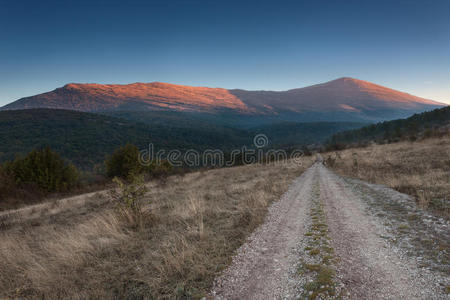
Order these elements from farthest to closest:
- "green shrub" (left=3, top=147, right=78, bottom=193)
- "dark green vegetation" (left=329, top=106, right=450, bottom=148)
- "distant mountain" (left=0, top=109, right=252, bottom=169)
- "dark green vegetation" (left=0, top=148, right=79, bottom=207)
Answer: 1. "distant mountain" (left=0, top=109, right=252, bottom=169)
2. "dark green vegetation" (left=329, top=106, right=450, bottom=148)
3. "green shrub" (left=3, top=147, right=78, bottom=193)
4. "dark green vegetation" (left=0, top=148, right=79, bottom=207)

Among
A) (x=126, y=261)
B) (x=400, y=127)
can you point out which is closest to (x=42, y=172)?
(x=126, y=261)

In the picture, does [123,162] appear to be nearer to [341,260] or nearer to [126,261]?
[126,261]

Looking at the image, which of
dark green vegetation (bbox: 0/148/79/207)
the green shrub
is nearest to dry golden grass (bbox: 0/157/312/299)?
dark green vegetation (bbox: 0/148/79/207)

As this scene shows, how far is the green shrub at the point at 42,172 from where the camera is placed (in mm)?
27112

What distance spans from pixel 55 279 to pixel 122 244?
1.59m

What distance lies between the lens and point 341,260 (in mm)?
3975

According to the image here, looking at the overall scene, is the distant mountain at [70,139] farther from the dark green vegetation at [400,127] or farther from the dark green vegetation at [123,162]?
the dark green vegetation at [400,127]

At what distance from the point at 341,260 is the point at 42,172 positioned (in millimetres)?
37615

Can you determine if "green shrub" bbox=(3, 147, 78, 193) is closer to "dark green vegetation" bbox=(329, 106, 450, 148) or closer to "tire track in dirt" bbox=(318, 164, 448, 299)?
"tire track in dirt" bbox=(318, 164, 448, 299)

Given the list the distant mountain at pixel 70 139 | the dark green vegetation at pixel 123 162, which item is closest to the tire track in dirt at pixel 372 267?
the dark green vegetation at pixel 123 162

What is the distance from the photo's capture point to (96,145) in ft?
479

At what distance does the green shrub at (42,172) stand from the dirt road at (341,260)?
33177mm

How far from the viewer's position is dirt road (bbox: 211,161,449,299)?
122 inches

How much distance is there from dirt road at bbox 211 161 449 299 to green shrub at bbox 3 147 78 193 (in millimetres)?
33177
